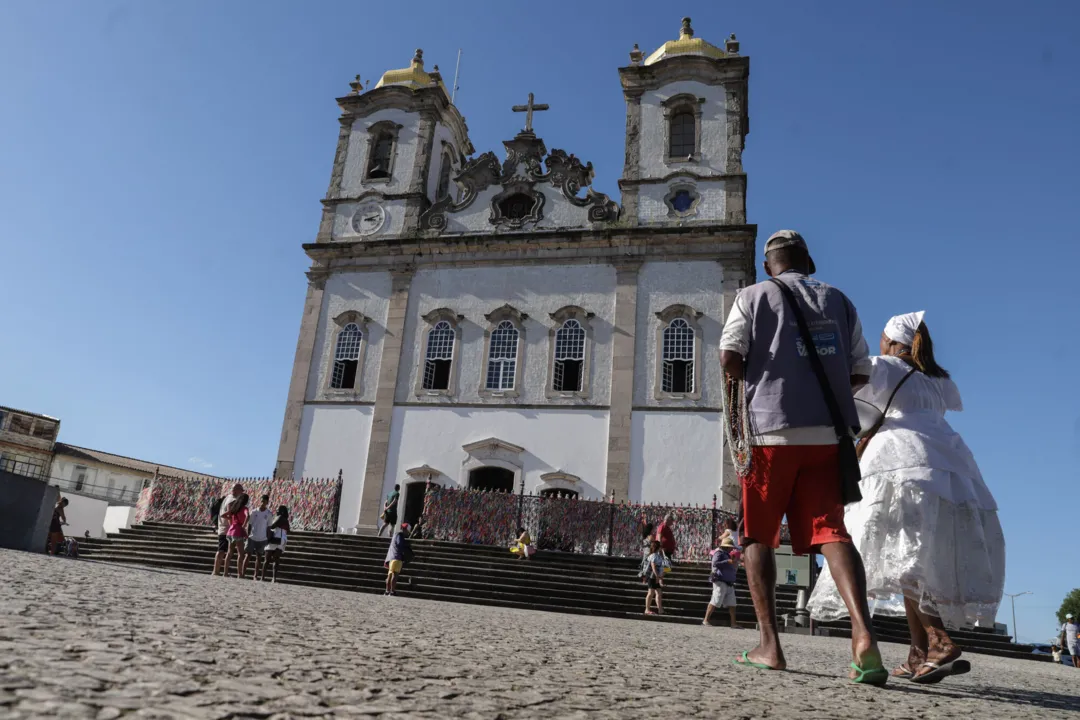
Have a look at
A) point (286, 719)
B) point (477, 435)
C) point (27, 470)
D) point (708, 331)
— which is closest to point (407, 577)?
point (477, 435)

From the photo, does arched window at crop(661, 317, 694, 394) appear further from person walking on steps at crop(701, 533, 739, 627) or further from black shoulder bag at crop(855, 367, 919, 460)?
black shoulder bag at crop(855, 367, 919, 460)

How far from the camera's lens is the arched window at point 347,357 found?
77.8 ft

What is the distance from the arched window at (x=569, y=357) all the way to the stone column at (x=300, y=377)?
25.2ft

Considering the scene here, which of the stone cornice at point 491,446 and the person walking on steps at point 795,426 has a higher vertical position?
the stone cornice at point 491,446

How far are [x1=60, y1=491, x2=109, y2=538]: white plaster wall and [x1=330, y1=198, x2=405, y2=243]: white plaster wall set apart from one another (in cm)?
1326

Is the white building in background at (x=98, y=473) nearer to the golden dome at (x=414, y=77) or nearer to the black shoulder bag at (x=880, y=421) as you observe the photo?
the golden dome at (x=414, y=77)

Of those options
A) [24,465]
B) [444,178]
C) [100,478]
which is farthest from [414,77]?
[100,478]

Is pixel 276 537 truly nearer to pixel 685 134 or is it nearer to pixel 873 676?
pixel 873 676

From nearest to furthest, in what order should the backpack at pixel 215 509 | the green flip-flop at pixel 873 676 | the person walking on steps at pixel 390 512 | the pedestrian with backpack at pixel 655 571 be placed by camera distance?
the green flip-flop at pixel 873 676
the pedestrian with backpack at pixel 655 571
the backpack at pixel 215 509
the person walking on steps at pixel 390 512

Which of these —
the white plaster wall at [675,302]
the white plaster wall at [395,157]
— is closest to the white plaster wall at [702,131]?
the white plaster wall at [675,302]

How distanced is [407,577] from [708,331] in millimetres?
10756

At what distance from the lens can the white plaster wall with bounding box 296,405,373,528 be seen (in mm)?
22178

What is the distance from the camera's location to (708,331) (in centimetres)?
2152

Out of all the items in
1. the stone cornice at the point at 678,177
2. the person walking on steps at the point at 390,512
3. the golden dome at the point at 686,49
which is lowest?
the person walking on steps at the point at 390,512
